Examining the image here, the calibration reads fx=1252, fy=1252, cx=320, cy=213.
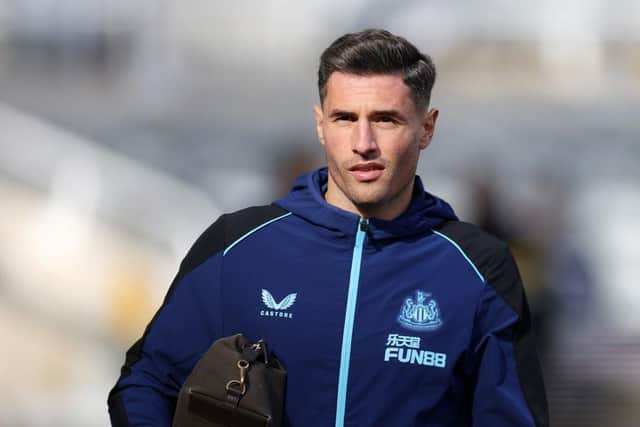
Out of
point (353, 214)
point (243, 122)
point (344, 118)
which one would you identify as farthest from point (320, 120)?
point (243, 122)

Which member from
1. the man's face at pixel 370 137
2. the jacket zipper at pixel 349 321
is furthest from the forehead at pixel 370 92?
the jacket zipper at pixel 349 321

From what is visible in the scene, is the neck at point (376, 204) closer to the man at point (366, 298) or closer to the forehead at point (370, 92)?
the man at point (366, 298)

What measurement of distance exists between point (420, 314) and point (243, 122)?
553 cm

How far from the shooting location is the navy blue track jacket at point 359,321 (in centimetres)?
224

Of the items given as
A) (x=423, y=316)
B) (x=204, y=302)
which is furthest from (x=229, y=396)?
(x=423, y=316)

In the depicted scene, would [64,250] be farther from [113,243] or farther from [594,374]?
[594,374]

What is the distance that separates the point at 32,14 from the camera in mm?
7590

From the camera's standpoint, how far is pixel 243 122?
304 inches

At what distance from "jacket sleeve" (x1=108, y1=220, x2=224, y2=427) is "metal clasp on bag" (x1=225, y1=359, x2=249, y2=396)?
0.47 ft

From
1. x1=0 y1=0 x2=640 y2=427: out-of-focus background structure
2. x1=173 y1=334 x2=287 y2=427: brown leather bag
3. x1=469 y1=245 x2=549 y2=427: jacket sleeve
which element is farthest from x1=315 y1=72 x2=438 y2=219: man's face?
x1=0 y1=0 x2=640 y2=427: out-of-focus background structure

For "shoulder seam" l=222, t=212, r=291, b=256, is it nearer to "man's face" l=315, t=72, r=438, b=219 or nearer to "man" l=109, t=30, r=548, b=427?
"man" l=109, t=30, r=548, b=427

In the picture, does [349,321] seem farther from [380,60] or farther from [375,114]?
[380,60]

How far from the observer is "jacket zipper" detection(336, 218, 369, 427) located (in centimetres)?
223

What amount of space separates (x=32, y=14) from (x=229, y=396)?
229 inches
